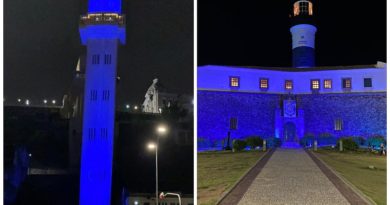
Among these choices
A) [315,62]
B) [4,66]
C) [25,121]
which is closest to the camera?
[315,62]

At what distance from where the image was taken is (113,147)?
368 centimetres

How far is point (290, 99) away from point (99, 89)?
163 centimetres

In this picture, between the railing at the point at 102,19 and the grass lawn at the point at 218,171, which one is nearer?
the grass lawn at the point at 218,171

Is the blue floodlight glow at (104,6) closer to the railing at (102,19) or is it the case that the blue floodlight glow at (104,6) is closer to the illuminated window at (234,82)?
the railing at (102,19)

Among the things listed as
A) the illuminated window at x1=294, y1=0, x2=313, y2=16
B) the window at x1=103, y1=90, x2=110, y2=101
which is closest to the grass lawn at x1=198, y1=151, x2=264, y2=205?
the illuminated window at x1=294, y1=0, x2=313, y2=16

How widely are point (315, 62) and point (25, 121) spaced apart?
2.33 meters

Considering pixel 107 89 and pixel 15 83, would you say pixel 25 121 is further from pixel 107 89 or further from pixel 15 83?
pixel 107 89

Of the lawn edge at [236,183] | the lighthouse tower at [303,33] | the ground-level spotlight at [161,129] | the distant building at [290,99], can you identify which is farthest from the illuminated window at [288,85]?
the ground-level spotlight at [161,129]

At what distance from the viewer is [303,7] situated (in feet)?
9.68

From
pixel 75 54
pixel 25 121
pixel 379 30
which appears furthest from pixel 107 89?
pixel 379 30

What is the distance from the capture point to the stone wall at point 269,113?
2.86 meters

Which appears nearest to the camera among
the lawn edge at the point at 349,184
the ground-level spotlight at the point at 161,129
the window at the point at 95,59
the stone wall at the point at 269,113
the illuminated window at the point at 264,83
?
the lawn edge at the point at 349,184

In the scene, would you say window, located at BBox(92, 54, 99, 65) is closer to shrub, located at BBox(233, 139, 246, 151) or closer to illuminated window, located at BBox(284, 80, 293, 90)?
shrub, located at BBox(233, 139, 246, 151)

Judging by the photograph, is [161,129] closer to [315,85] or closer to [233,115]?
[233,115]
